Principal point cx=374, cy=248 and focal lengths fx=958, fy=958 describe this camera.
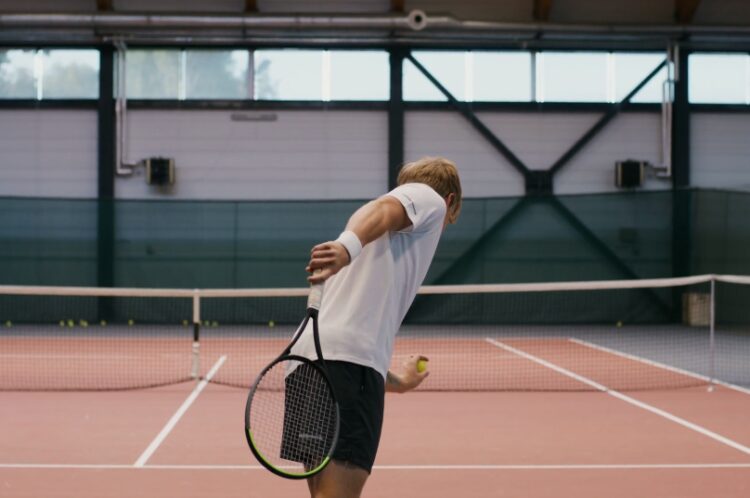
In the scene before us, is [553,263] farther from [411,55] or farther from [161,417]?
[161,417]

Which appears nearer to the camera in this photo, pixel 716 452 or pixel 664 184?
pixel 716 452

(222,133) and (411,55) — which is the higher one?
(411,55)

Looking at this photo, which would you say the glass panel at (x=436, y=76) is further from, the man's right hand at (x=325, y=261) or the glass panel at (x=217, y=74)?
the man's right hand at (x=325, y=261)

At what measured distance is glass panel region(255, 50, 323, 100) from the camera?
17.1 m

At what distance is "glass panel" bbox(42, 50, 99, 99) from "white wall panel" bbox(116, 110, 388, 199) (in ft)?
3.13

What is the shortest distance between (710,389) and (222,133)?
10.7 metres

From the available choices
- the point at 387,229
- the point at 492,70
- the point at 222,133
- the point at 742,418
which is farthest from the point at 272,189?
the point at 387,229

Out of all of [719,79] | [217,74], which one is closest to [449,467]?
[217,74]

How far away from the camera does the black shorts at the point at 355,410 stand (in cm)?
257

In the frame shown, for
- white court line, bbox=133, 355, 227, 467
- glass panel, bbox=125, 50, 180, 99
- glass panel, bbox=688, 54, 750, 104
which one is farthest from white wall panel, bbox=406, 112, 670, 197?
white court line, bbox=133, 355, 227, 467

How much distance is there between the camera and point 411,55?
17000mm

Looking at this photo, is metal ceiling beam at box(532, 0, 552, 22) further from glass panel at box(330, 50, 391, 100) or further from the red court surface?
the red court surface

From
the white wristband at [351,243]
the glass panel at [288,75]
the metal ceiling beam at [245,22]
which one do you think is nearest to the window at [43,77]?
the metal ceiling beam at [245,22]

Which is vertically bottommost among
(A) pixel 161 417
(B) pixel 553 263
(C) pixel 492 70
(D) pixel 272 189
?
(A) pixel 161 417
